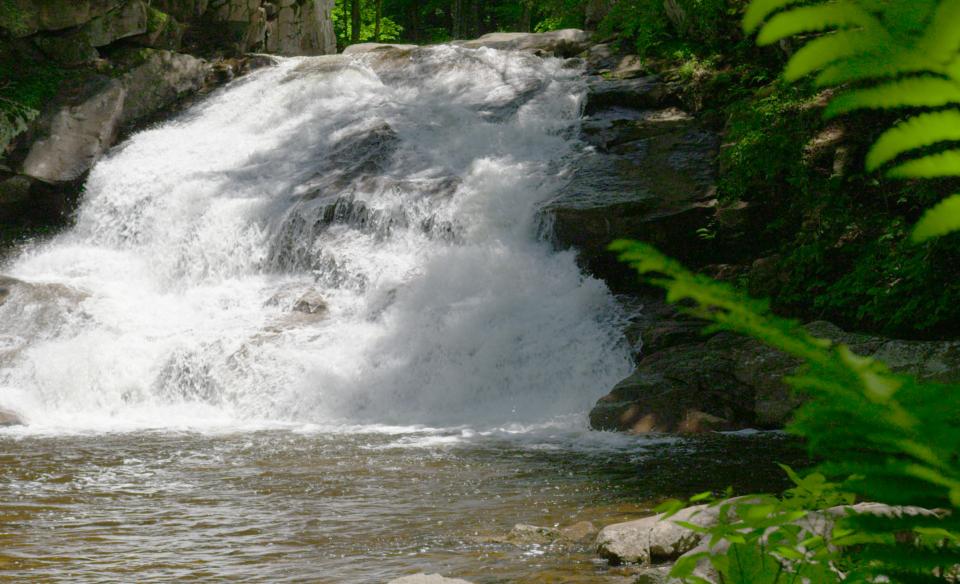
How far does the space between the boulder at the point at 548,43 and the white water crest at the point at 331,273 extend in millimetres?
701

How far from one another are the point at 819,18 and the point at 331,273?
13.7 metres

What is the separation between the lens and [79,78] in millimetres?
19016

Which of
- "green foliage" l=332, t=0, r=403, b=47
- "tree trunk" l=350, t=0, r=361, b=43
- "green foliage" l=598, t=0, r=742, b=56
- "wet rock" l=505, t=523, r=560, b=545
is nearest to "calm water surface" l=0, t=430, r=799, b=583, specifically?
"wet rock" l=505, t=523, r=560, b=545

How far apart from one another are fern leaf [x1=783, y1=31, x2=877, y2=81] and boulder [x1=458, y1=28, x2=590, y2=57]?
19.8m

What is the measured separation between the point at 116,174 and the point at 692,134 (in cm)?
1051

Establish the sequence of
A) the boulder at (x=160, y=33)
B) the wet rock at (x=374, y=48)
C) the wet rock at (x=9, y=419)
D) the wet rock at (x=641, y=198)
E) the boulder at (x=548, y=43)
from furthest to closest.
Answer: the wet rock at (x=374, y=48), the boulder at (x=160, y=33), the boulder at (x=548, y=43), the wet rock at (x=641, y=198), the wet rock at (x=9, y=419)

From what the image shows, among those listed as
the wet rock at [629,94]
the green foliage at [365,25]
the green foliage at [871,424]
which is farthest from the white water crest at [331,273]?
the green foliage at [365,25]

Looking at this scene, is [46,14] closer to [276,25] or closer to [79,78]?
[79,78]

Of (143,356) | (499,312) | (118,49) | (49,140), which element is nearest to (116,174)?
(49,140)

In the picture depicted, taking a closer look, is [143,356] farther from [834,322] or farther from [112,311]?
[834,322]

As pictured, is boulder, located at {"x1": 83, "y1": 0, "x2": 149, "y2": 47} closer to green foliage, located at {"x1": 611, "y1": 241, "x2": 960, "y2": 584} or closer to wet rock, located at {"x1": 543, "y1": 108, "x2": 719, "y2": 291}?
wet rock, located at {"x1": 543, "y1": 108, "x2": 719, "y2": 291}

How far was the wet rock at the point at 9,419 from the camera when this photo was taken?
1056cm

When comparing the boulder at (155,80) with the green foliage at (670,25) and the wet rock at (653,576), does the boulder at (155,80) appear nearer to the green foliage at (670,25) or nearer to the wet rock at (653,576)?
the green foliage at (670,25)

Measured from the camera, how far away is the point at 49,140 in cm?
1791
